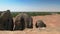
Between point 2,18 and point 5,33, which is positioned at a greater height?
point 2,18

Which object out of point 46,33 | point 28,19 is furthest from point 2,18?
point 46,33

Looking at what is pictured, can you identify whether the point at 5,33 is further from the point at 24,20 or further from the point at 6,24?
the point at 24,20

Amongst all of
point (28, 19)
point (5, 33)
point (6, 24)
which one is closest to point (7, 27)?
point (6, 24)

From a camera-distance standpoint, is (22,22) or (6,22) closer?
(6,22)

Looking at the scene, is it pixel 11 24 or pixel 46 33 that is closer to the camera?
pixel 46 33

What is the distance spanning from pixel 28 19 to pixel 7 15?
1.82 m

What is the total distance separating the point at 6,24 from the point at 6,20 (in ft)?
0.81

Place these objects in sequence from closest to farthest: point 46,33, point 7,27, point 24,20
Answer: point 46,33 < point 7,27 < point 24,20

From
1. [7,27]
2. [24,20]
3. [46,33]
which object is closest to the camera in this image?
[46,33]

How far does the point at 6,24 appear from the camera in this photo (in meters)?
11.9

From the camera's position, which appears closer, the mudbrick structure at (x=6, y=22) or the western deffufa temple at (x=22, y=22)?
the mudbrick structure at (x=6, y=22)

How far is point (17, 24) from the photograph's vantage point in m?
12.0

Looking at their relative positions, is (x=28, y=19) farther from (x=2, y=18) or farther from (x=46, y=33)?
(x=46, y=33)

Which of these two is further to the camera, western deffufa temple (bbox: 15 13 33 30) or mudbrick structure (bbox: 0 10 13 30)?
western deffufa temple (bbox: 15 13 33 30)
